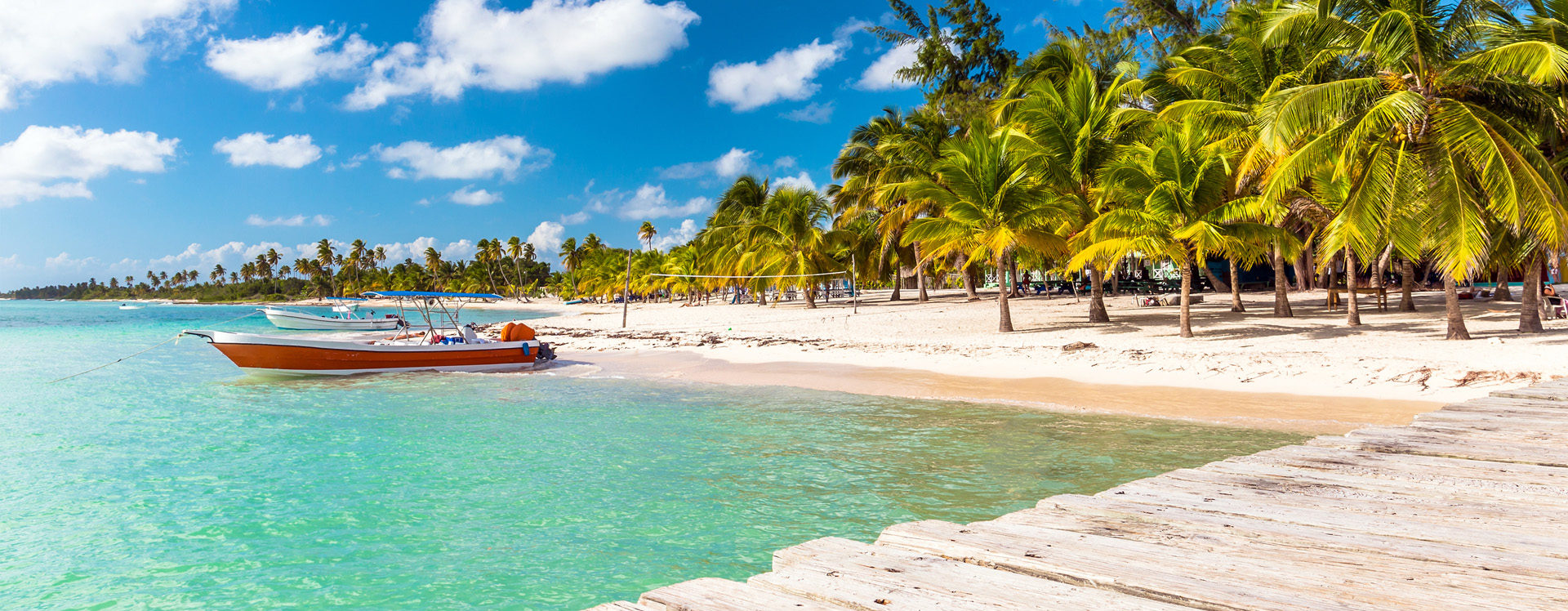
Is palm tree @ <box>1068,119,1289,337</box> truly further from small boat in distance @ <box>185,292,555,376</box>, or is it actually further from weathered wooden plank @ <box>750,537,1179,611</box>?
weathered wooden plank @ <box>750,537,1179,611</box>

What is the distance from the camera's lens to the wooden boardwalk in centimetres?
192

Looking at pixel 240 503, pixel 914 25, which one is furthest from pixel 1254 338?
pixel 914 25

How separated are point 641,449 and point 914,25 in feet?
95.7

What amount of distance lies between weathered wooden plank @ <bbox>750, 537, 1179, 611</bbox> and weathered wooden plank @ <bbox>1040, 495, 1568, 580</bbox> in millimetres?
648

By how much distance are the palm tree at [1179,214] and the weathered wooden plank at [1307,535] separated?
500 inches

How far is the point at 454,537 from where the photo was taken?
231 inches

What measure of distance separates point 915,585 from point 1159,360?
1211cm

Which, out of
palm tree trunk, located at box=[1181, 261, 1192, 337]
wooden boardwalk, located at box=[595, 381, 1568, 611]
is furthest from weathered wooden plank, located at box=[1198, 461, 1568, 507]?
palm tree trunk, located at box=[1181, 261, 1192, 337]

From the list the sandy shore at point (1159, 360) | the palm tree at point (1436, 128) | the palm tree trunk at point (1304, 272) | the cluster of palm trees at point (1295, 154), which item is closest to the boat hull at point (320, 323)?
the sandy shore at point (1159, 360)

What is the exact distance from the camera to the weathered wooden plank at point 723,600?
1.94 meters

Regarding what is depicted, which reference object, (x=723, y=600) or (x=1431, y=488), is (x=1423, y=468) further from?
(x=723, y=600)

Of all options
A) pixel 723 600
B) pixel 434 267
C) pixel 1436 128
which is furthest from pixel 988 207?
pixel 434 267

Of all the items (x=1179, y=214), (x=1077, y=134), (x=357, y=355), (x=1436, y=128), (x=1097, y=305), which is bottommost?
(x=357, y=355)

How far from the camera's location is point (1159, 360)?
12594mm
